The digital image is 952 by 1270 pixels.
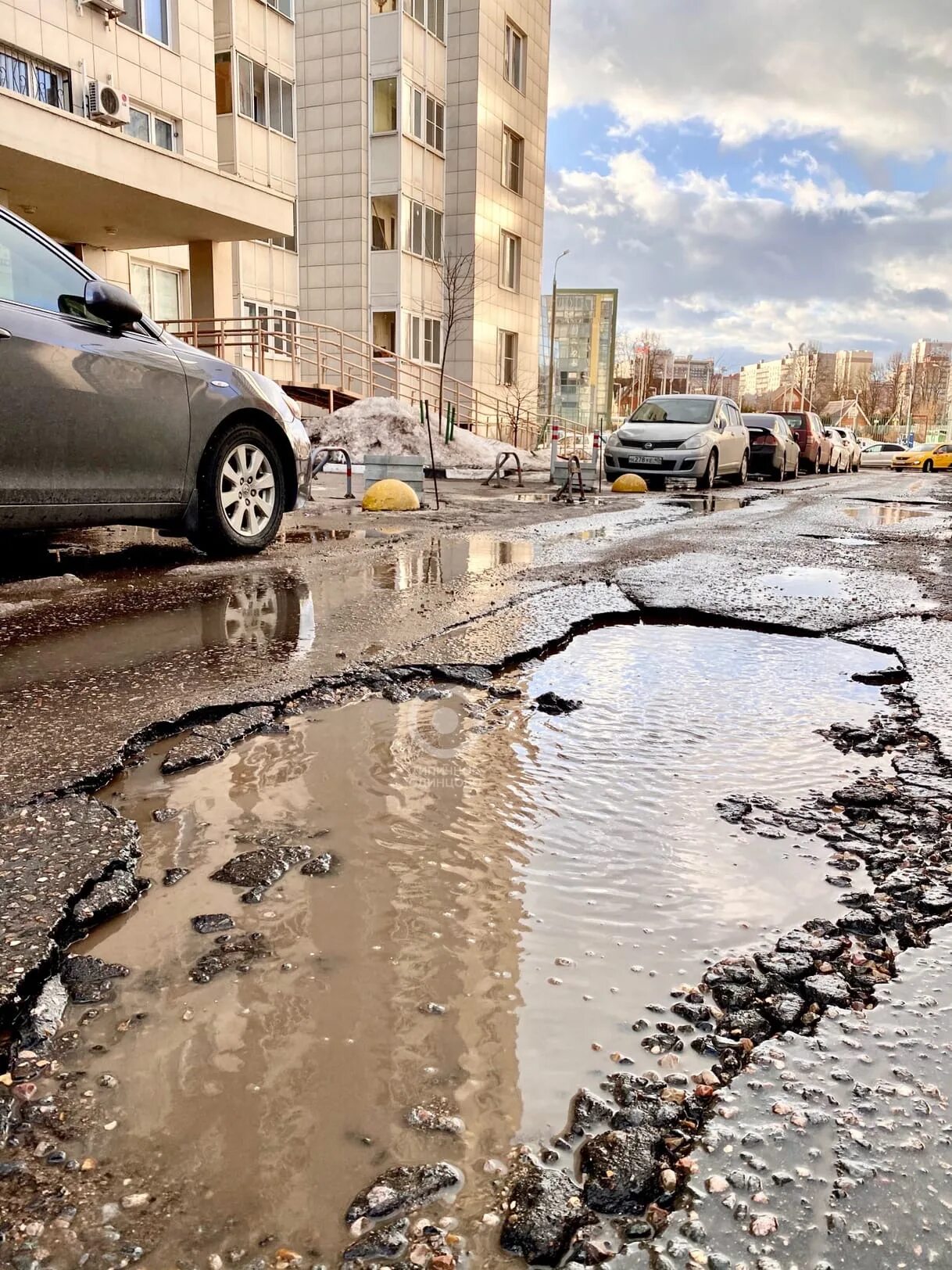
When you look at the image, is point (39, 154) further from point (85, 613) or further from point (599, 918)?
point (599, 918)

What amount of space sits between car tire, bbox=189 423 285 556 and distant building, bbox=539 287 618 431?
82.4 meters

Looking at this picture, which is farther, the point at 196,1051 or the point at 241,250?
the point at 241,250

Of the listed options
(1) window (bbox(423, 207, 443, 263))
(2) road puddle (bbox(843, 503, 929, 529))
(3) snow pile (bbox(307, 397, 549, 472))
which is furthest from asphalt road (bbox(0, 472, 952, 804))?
(1) window (bbox(423, 207, 443, 263))

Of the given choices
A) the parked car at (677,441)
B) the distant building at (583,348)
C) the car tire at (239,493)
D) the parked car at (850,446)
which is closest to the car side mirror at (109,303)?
the car tire at (239,493)

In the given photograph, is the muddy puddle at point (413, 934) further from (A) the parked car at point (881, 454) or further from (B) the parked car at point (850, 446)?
(A) the parked car at point (881, 454)

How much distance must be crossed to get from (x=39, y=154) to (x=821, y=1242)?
16.2 m

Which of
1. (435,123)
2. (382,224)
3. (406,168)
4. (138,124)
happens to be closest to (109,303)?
(138,124)

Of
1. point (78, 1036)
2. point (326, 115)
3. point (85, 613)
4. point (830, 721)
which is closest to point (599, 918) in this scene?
point (78, 1036)

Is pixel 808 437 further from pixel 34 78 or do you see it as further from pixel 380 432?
pixel 34 78

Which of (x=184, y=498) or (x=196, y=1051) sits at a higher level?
(x=184, y=498)

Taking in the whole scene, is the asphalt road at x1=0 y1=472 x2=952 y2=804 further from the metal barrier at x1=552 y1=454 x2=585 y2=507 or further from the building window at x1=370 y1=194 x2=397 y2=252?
the building window at x1=370 y1=194 x2=397 y2=252

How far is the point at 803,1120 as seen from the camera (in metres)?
1.44

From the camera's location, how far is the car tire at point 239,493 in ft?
20.5

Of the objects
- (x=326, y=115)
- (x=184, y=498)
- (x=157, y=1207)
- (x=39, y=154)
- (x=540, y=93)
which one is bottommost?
(x=157, y=1207)
